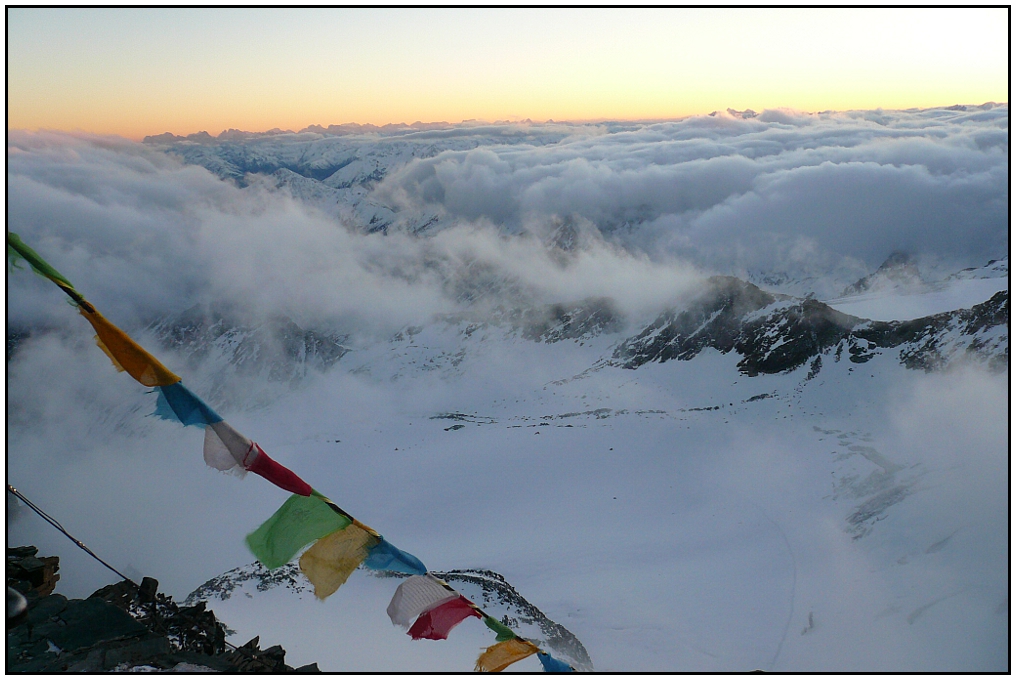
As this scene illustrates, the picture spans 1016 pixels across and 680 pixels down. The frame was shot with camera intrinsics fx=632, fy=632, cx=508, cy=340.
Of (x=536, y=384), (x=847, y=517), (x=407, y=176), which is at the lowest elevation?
(x=536, y=384)

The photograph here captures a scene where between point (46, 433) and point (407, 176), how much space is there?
12388 centimetres

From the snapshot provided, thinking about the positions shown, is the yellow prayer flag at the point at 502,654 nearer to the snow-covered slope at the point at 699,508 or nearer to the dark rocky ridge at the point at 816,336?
the snow-covered slope at the point at 699,508

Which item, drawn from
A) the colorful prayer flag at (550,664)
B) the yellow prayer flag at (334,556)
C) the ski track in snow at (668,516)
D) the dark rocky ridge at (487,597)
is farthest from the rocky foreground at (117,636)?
the dark rocky ridge at (487,597)

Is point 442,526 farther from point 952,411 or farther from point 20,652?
point 952,411

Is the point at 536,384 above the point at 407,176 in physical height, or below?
below

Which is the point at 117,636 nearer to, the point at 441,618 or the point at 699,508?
the point at 441,618

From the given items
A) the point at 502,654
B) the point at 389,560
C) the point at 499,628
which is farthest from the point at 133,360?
the point at 502,654

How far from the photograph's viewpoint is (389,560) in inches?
283

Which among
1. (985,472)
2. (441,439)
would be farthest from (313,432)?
(985,472)

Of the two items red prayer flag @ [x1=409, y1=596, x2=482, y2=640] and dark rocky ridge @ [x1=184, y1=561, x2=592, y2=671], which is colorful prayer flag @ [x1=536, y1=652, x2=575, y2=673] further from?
dark rocky ridge @ [x1=184, y1=561, x2=592, y2=671]

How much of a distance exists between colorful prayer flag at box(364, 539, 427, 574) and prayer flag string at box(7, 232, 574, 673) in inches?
0.4

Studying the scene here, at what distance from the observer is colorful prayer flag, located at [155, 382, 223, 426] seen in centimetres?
666

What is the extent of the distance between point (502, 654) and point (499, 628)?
0.44m

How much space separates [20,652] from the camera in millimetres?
7785
